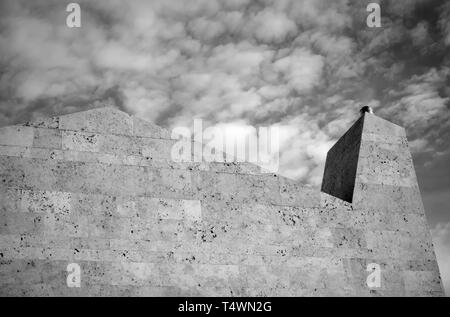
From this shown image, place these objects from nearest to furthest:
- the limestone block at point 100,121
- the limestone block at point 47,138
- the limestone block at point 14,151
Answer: the limestone block at point 14,151 → the limestone block at point 47,138 → the limestone block at point 100,121

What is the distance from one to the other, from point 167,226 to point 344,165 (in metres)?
4.99

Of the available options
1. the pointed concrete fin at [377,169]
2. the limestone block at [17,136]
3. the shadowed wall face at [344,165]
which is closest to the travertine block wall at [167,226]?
the limestone block at [17,136]

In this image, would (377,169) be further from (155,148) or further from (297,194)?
(155,148)

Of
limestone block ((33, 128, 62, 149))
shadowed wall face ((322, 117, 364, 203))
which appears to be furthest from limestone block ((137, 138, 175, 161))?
shadowed wall face ((322, 117, 364, 203))

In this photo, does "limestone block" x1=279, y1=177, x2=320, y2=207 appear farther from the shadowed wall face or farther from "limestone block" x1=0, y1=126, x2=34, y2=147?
"limestone block" x1=0, y1=126, x2=34, y2=147

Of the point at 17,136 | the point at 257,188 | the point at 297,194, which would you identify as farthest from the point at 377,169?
the point at 17,136

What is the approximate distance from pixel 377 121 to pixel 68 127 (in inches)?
283

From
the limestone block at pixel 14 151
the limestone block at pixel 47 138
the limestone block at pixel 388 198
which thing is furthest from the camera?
the limestone block at pixel 388 198

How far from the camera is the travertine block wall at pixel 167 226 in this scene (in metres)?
7.32

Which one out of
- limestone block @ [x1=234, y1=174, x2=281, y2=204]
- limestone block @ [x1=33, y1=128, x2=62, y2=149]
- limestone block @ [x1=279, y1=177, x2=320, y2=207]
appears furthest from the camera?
limestone block @ [x1=279, y1=177, x2=320, y2=207]

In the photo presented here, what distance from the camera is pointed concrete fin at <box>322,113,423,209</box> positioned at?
936 cm

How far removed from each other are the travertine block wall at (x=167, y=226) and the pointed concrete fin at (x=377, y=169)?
0.60 ft

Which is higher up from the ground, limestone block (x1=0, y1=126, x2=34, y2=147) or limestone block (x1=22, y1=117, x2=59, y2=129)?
limestone block (x1=22, y1=117, x2=59, y2=129)

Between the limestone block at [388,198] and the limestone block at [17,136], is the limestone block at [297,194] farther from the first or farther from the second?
the limestone block at [17,136]
